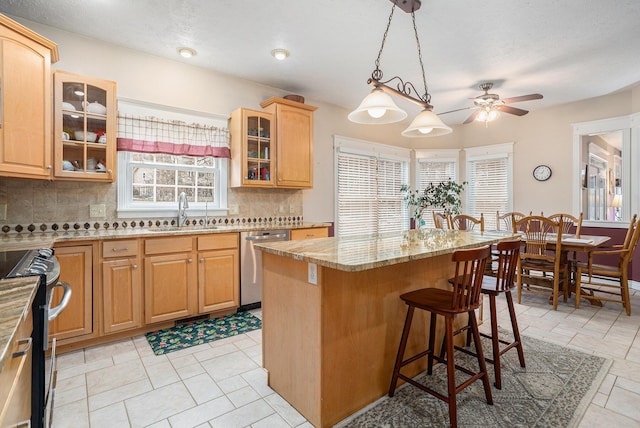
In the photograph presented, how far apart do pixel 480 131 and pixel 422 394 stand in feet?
17.8

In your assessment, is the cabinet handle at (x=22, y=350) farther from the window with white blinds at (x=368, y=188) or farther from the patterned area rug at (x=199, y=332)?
the window with white blinds at (x=368, y=188)

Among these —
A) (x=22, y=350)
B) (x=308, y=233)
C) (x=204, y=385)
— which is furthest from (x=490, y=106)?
(x=22, y=350)

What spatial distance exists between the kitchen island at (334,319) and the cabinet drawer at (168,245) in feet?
4.37

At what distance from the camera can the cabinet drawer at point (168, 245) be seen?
291cm

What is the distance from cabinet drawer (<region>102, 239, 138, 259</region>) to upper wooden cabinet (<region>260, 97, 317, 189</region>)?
1775mm

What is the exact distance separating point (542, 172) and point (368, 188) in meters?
2.87

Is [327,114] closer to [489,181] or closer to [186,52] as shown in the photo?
[186,52]

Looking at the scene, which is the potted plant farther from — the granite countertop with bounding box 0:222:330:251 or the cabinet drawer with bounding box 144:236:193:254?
the cabinet drawer with bounding box 144:236:193:254

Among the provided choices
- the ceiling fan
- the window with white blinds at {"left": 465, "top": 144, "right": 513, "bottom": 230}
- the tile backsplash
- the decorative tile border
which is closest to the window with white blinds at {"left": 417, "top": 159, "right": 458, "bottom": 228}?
the window with white blinds at {"left": 465, "top": 144, "right": 513, "bottom": 230}

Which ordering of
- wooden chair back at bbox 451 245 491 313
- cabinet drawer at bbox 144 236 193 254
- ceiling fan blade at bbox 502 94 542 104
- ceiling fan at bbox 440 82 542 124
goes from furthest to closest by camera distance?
1. ceiling fan at bbox 440 82 542 124
2. ceiling fan blade at bbox 502 94 542 104
3. cabinet drawer at bbox 144 236 193 254
4. wooden chair back at bbox 451 245 491 313

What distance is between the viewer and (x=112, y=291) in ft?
9.00

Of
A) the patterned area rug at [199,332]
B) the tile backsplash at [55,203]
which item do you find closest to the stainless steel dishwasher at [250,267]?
the patterned area rug at [199,332]

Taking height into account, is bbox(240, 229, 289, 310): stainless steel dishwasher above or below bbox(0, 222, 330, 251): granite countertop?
below

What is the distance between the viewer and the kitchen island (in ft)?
5.65
